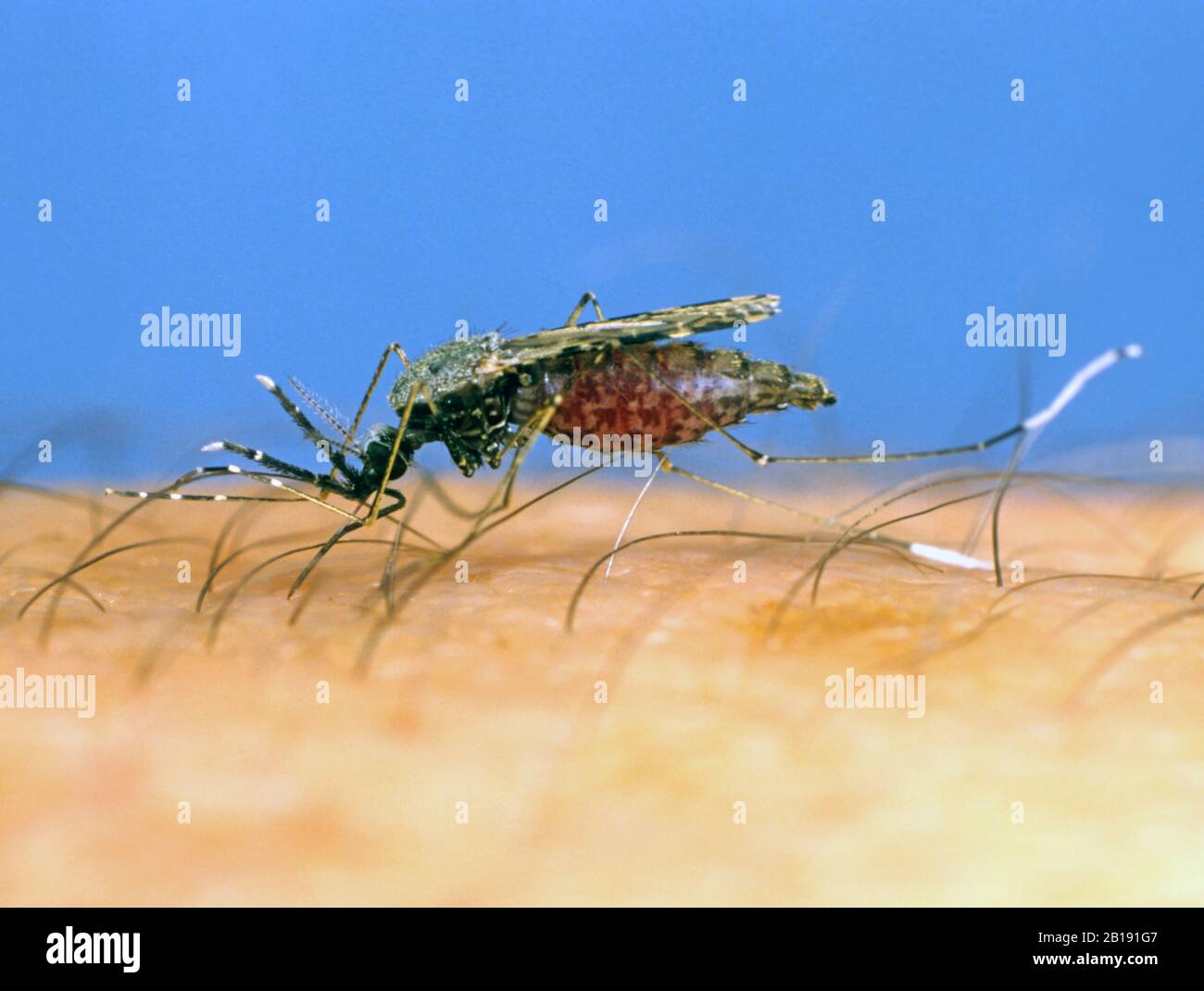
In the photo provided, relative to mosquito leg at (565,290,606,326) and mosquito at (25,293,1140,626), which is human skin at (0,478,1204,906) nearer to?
mosquito at (25,293,1140,626)

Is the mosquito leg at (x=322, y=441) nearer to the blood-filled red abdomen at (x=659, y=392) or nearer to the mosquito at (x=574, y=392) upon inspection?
the mosquito at (x=574, y=392)

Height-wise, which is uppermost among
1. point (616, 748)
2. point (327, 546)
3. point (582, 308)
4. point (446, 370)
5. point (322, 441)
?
point (582, 308)

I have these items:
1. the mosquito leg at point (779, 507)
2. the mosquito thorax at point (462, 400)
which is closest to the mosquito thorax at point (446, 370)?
the mosquito thorax at point (462, 400)

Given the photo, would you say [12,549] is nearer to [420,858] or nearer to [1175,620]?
[420,858]

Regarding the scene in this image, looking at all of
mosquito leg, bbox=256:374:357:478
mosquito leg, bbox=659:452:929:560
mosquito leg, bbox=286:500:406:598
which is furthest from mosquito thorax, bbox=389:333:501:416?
mosquito leg, bbox=659:452:929:560

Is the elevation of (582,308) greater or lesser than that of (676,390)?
greater

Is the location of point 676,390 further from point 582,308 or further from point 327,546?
point 327,546

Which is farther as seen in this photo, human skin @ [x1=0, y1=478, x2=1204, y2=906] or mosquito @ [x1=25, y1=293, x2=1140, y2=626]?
mosquito @ [x1=25, y1=293, x2=1140, y2=626]

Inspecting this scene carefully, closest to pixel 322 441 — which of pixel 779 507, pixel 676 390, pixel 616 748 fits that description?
pixel 676 390
